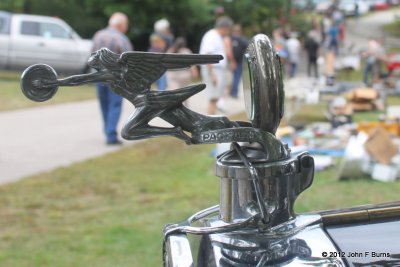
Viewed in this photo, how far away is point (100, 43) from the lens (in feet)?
27.5

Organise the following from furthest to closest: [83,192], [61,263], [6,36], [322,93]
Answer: [6,36]
[322,93]
[83,192]
[61,263]

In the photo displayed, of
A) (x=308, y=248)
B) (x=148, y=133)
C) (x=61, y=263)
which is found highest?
(x=148, y=133)

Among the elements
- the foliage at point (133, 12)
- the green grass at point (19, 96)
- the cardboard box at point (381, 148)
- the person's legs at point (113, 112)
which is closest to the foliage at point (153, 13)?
the foliage at point (133, 12)

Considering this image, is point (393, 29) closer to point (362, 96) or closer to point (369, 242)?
point (362, 96)

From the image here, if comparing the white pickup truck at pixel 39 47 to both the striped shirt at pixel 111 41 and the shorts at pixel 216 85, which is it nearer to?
the shorts at pixel 216 85

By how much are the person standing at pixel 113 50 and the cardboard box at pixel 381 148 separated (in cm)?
328

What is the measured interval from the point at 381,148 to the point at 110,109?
12.2ft

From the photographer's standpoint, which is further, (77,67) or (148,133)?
(77,67)

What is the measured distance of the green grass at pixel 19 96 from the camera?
13.3 meters

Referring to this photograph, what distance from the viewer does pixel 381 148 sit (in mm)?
6711

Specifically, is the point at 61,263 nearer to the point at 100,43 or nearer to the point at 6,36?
the point at 100,43

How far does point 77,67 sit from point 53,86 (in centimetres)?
1790

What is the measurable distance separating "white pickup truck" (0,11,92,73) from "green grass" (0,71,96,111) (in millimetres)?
709

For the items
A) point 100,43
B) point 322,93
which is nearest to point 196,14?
point 322,93
